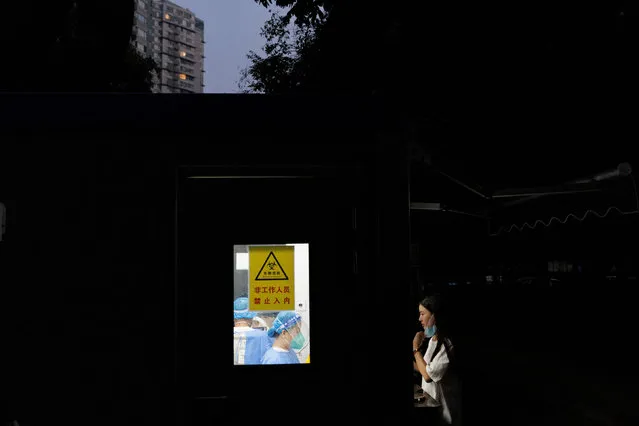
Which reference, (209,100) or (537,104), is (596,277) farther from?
(209,100)

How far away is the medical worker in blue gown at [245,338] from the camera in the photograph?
14.5 feet

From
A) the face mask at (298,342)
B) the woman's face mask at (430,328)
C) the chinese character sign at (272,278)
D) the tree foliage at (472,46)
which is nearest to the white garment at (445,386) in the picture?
the woman's face mask at (430,328)

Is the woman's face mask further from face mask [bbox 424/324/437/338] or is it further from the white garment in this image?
the white garment

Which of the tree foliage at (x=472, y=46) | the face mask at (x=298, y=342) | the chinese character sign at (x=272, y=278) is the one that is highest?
the tree foliage at (x=472, y=46)

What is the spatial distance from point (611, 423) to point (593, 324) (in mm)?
5053

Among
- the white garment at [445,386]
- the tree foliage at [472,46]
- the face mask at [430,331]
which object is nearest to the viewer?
the white garment at [445,386]

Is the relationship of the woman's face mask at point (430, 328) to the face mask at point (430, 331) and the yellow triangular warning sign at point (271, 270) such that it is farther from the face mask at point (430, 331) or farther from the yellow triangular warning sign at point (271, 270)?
the yellow triangular warning sign at point (271, 270)

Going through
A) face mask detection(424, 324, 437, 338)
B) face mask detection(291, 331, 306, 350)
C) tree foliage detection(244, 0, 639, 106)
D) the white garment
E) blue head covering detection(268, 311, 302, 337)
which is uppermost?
tree foliage detection(244, 0, 639, 106)

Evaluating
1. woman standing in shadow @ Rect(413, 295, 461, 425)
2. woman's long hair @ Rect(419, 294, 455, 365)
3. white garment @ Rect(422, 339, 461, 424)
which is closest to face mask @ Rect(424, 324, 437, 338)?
woman's long hair @ Rect(419, 294, 455, 365)

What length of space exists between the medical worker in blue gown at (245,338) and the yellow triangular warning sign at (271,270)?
21cm

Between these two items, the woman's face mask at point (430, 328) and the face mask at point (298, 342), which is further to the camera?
the woman's face mask at point (430, 328)

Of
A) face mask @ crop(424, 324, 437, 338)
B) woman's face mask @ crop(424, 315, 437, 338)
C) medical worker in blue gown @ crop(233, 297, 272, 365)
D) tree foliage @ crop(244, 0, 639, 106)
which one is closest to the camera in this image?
medical worker in blue gown @ crop(233, 297, 272, 365)

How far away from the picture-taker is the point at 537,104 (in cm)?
1432

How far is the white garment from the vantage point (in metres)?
5.24
